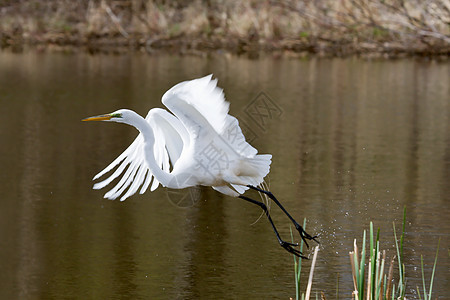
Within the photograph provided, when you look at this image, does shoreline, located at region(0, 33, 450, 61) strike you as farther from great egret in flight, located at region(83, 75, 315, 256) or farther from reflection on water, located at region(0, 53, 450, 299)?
great egret in flight, located at region(83, 75, 315, 256)

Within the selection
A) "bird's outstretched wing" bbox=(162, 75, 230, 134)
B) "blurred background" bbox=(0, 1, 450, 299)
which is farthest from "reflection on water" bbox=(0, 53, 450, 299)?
"bird's outstretched wing" bbox=(162, 75, 230, 134)

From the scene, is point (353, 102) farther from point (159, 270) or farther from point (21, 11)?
point (21, 11)

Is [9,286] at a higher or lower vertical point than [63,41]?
lower

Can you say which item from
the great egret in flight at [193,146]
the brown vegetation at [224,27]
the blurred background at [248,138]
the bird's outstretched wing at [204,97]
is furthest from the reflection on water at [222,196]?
the brown vegetation at [224,27]

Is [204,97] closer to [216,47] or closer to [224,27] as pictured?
[216,47]

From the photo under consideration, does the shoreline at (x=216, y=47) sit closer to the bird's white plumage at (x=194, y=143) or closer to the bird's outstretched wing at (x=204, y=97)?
the bird's white plumage at (x=194, y=143)

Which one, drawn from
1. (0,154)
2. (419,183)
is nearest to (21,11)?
(0,154)

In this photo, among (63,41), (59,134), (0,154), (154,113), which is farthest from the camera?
(63,41)

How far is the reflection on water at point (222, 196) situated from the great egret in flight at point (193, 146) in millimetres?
588

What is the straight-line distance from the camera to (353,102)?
34.8 ft

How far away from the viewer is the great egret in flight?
374cm

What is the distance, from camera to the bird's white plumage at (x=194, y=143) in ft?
12.2

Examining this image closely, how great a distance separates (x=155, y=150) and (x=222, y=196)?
2110mm

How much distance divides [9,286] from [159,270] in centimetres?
87
